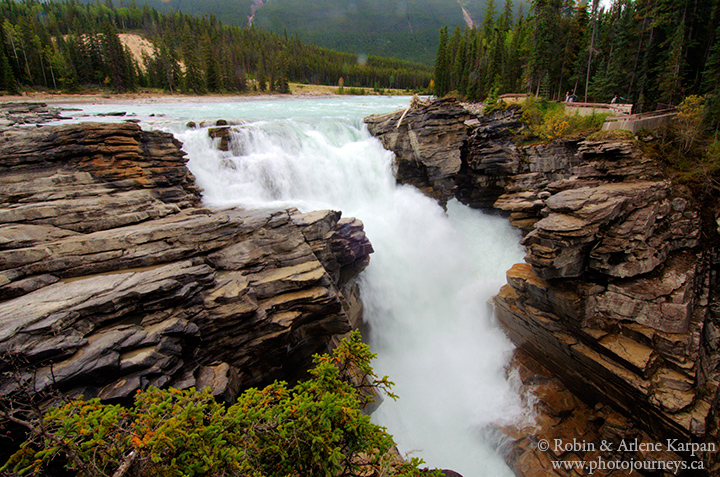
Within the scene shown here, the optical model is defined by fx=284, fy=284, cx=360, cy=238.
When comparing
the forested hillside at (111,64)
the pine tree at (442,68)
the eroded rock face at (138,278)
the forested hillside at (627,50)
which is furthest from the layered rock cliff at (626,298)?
the forested hillside at (111,64)

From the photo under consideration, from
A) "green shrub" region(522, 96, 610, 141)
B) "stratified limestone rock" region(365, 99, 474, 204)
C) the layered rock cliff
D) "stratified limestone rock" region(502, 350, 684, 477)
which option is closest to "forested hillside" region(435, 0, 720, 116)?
"green shrub" region(522, 96, 610, 141)

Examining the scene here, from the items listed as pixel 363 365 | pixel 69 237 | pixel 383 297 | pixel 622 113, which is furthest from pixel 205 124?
pixel 622 113

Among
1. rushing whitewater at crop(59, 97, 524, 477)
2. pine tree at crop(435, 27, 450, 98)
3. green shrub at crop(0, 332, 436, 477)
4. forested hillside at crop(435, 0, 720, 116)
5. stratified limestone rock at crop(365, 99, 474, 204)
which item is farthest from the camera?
pine tree at crop(435, 27, 450, 98)

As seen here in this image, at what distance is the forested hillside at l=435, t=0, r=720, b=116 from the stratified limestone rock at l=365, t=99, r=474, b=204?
14.3 metres

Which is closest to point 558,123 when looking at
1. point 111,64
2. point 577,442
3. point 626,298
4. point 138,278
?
point 626,298

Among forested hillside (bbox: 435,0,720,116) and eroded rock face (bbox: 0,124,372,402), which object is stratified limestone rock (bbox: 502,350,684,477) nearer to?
eroded rock face (bbox: 0,124,372,402)

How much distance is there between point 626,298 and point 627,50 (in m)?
37.3

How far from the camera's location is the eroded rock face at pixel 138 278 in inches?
274

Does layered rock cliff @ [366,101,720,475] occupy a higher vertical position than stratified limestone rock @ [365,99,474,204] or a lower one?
lower

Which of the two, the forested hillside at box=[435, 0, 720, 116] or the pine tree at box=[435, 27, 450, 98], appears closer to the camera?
the forested hillside at box=[435, 0, 720, 116]

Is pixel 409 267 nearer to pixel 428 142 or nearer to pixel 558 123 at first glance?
pixel 428 142

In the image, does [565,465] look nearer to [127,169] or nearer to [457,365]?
[457,365]

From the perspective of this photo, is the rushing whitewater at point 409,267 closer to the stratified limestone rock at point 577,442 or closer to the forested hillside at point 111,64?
the stratified limestone rock at point 577,442

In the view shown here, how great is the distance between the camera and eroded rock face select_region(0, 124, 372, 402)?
6.95 metres
